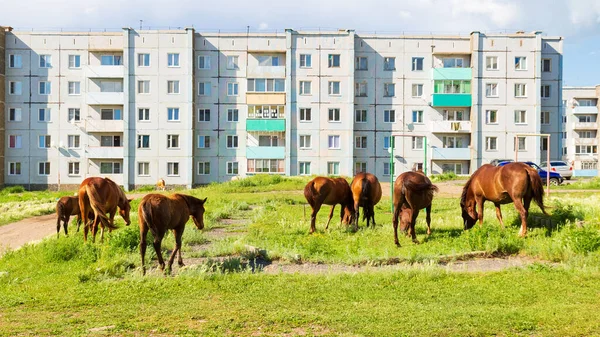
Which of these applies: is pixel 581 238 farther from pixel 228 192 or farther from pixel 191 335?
pixel 228 192

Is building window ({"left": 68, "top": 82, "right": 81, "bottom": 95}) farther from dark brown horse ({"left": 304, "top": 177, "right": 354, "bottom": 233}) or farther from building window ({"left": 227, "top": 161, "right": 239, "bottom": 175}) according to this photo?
dark brown horse ({"left": 304, "top": 177, "right": 354, "bottom": 233})

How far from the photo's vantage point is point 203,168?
6259 centimetres

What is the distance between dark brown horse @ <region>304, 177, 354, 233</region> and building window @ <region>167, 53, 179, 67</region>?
1783 inches

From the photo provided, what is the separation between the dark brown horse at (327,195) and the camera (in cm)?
1891

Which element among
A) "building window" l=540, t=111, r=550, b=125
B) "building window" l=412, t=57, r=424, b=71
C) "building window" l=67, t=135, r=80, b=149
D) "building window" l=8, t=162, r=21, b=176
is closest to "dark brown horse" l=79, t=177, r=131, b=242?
"building window" l=67, t=135, r=80, b=149

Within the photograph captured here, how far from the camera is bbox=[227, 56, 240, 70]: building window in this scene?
206 feet

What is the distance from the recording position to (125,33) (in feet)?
200

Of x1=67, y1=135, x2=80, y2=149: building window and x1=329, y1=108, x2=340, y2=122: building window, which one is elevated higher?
x1=329, y1=108, x2=340, y2=122: building window

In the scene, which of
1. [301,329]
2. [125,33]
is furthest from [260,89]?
[301,329]

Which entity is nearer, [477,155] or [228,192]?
[228,192]

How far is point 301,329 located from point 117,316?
119 inches

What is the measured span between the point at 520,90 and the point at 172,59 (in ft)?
125

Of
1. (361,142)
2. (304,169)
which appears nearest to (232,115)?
(304,169)

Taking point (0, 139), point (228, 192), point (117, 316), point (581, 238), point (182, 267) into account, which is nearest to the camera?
point (117, 316)
